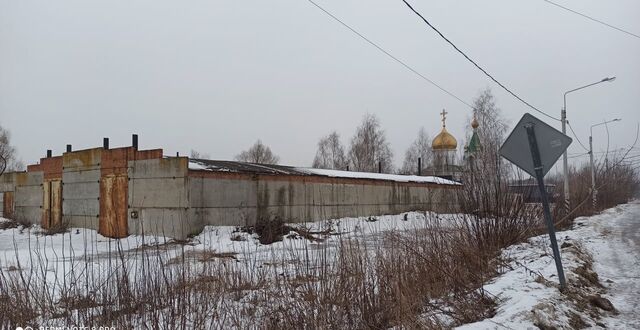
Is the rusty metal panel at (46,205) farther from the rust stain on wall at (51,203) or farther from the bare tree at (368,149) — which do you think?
the bare tree at (368,149)

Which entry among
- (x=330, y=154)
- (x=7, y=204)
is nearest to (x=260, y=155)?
(x=330, y=154)

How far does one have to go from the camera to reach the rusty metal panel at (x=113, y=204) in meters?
19.6

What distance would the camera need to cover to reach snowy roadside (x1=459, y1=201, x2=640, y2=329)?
5559mm

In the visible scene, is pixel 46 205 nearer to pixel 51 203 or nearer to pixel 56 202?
pixel 51 203

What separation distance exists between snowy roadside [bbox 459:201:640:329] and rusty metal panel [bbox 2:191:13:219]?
31.2 metres

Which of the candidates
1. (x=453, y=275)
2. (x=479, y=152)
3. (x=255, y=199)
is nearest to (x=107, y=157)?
(x=255, y=199)

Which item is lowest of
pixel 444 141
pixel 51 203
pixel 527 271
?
pixel 527 271

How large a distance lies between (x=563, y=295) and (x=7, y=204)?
33660 mm

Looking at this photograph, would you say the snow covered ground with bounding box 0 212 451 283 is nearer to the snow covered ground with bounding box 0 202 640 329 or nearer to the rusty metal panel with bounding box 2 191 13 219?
the snow covered ground with bounding box 0 202 640 329

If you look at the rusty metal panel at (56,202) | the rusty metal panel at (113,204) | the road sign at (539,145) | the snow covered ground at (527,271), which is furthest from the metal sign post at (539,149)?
the rusty metal panel at (56,202)

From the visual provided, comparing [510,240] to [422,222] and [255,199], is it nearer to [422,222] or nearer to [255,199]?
[422,222]

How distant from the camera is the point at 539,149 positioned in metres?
7.28

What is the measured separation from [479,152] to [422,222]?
276 centimetres

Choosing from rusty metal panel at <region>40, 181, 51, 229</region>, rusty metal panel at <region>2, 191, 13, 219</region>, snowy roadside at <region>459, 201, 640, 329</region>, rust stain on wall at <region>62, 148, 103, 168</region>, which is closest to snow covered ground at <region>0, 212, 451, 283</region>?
snowy roadside at <region>459, 201, 640, 329</region>
